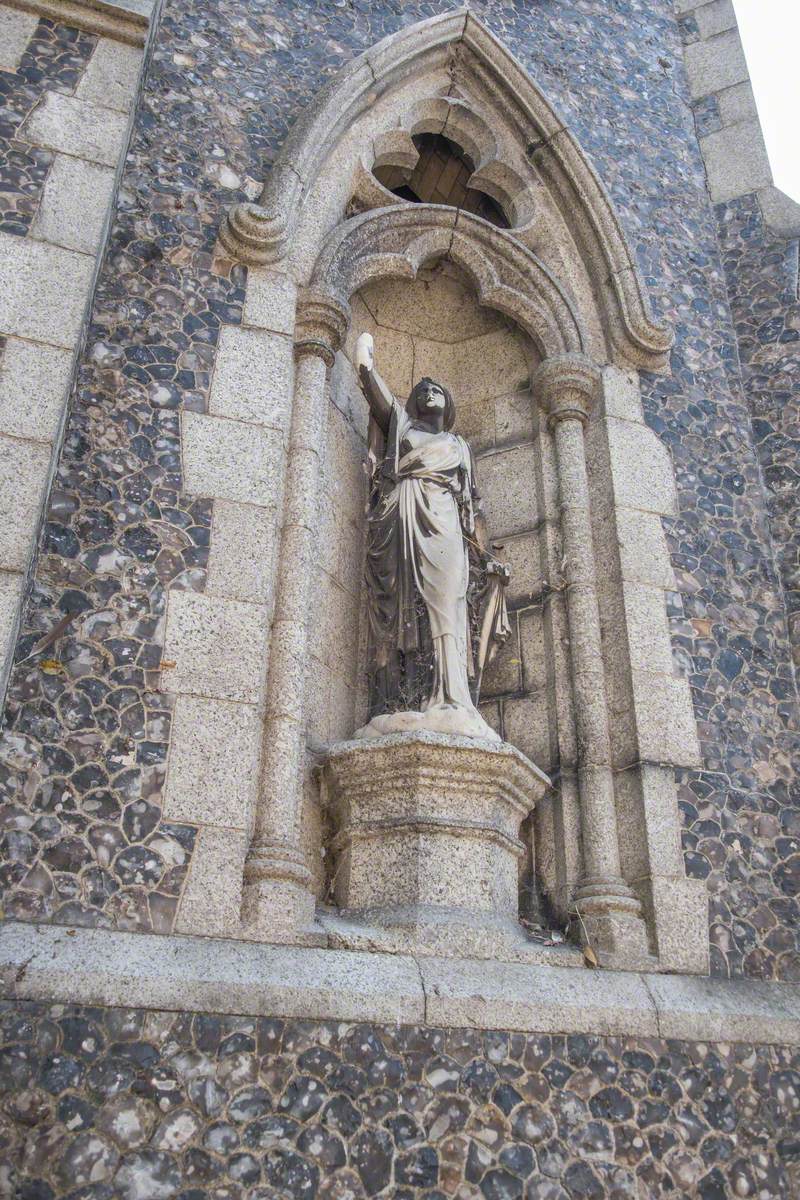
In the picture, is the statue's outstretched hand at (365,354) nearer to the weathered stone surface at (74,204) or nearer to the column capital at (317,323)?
the column capital at (317,323)

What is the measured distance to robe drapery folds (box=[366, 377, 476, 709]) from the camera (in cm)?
544

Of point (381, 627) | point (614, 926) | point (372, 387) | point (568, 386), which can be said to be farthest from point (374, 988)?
point (568, 386)

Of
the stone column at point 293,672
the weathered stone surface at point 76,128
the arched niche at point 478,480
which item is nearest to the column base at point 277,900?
the stone column at point 293,672

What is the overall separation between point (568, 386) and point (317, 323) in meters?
1.53

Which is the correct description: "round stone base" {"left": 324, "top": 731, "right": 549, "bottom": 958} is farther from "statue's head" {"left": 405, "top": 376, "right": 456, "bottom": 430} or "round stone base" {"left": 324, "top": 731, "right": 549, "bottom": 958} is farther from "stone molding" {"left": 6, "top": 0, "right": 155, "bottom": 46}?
"stone molding" {"left": 6, "top": 0, "right": 155, "bottom": 46}

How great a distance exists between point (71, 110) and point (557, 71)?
161 inches

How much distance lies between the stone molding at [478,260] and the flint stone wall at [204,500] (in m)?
0.67

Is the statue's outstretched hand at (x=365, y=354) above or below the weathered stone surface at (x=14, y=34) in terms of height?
below

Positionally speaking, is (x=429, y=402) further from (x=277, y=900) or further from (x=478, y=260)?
(x=277, y=900)

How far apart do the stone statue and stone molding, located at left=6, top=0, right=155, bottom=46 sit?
1826 millimetres

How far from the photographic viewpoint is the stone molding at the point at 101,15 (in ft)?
17.8

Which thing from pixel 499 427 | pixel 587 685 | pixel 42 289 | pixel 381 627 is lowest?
pixel 587 685

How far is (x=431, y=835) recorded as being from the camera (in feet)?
16.1

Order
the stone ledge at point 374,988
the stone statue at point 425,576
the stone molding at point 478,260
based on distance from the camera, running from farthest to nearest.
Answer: the stone molding at point 478,260, the stone statue at point 425,576, the stone ledge at point 374,988
